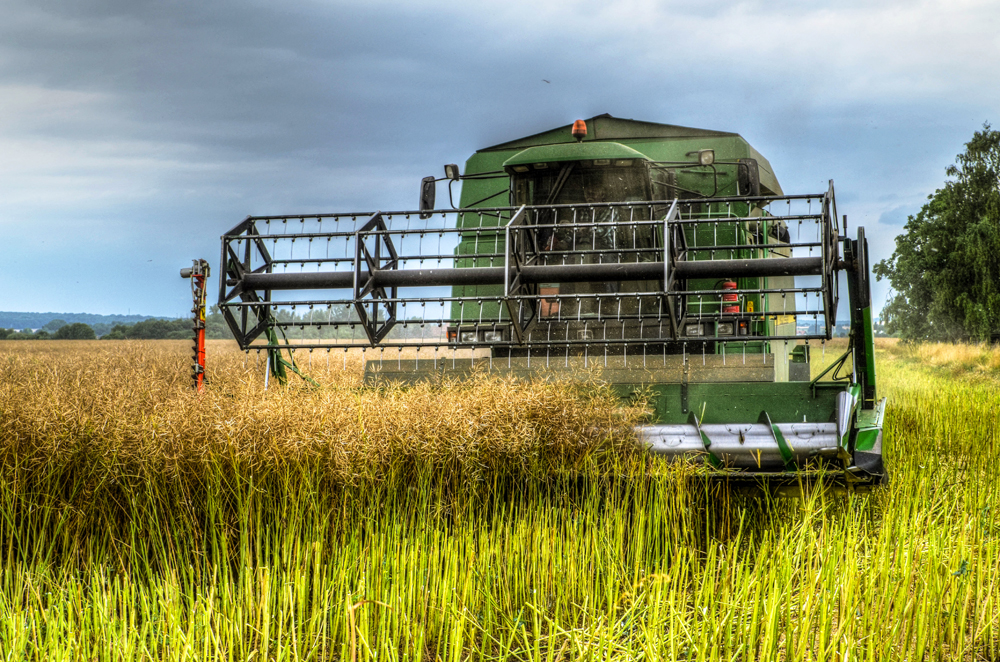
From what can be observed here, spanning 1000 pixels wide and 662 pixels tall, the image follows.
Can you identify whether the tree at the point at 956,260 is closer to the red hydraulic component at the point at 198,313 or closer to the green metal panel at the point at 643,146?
the green metal panel at the point at 643,146

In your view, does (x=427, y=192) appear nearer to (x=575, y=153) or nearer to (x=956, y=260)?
(x=575, y=153)

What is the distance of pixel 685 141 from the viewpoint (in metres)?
7.18

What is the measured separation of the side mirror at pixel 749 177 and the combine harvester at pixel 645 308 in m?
0.01

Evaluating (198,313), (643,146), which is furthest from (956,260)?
(198,313)

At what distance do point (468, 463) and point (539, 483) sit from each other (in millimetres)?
393

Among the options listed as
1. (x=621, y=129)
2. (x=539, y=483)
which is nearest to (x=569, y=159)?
(x=621, y=129)

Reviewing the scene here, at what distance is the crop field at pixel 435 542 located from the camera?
9.16 ft

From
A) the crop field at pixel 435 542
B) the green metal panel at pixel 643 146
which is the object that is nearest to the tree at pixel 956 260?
the green metal panel at pixel 643 146

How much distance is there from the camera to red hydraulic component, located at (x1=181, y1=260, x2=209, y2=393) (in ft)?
18.9

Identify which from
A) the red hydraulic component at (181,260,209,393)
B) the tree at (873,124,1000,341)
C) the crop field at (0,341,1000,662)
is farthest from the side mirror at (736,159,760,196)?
the tree at (873,124,1000,341)

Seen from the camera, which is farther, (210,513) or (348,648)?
(210,513)

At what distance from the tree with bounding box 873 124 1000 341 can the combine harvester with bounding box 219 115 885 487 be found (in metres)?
23.8

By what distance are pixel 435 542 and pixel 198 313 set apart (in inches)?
131

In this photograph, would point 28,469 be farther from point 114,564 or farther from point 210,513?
point 210,513
